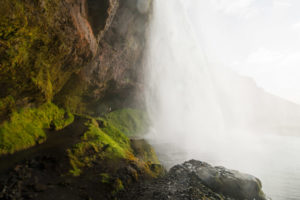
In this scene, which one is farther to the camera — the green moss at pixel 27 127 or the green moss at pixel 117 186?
the green moss at pixel 27 127

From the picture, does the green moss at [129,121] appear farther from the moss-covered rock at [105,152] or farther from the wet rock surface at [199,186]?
the wet rock surface at [199,186]

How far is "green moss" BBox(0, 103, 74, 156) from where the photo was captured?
7.78 m

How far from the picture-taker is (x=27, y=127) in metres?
9.43

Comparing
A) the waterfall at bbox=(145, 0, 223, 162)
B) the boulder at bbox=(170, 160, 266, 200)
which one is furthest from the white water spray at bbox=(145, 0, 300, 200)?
the boulder at bbox=(170, 160, 266, 200)

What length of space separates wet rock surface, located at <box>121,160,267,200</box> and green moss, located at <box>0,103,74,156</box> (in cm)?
563

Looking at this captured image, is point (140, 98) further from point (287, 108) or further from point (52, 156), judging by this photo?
point (287, 108)

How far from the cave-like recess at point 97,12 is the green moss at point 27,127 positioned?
7495 millimetres

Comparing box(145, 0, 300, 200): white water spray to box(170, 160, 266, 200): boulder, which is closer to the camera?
box(170, 160, 266, 200): boulder

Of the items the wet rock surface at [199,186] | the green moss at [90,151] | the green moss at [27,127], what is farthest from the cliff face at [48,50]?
the wet rock surface at [199,186]

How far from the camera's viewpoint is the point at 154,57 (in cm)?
3531

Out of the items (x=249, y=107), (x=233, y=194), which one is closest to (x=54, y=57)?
(x=233, y=194)

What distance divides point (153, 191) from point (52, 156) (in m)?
5.07

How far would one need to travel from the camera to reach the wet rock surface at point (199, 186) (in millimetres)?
7973

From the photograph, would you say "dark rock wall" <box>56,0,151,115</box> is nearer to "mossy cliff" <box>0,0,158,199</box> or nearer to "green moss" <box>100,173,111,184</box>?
"mossy cliff" <box>0,0,158,199</box>
